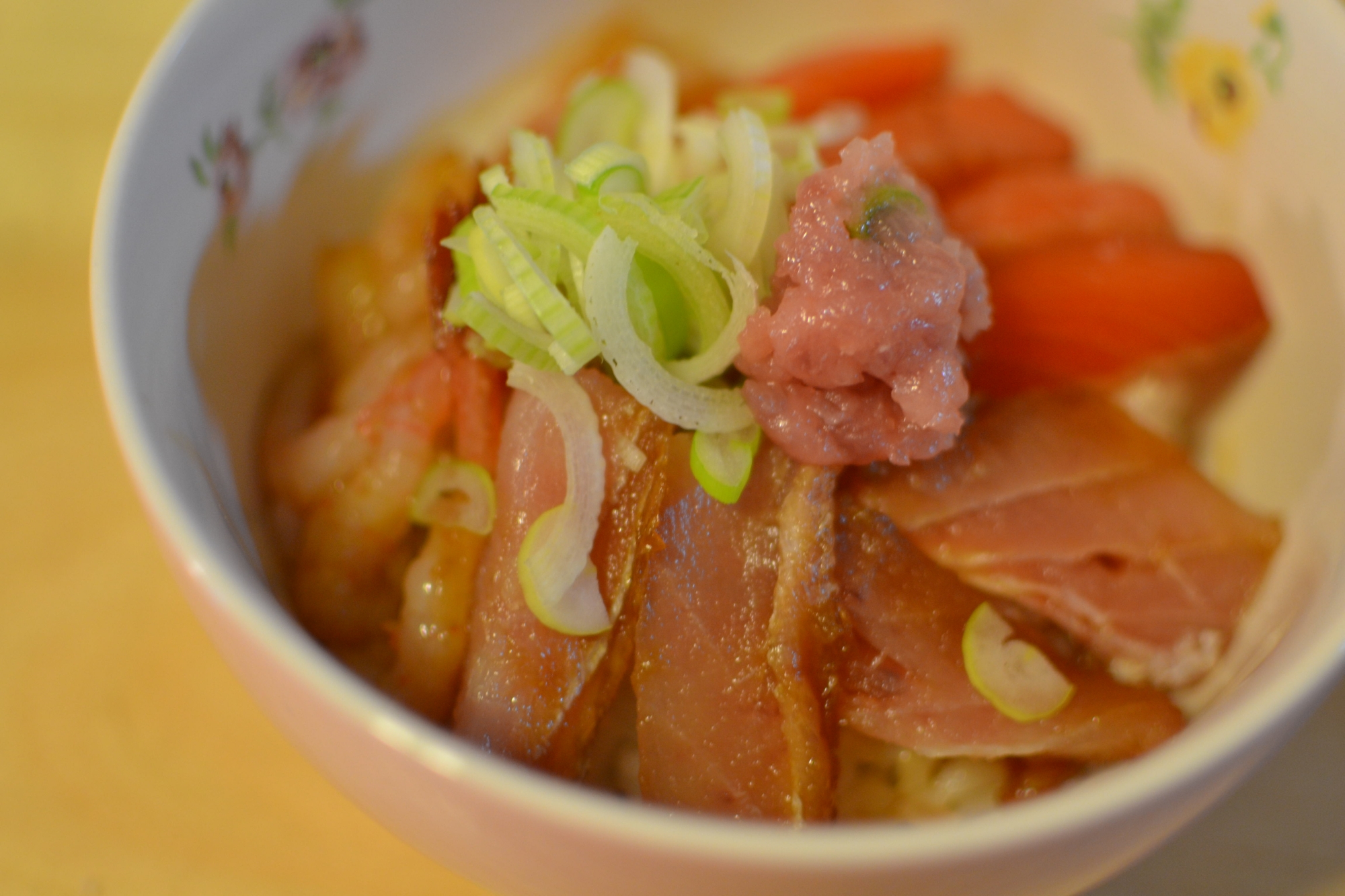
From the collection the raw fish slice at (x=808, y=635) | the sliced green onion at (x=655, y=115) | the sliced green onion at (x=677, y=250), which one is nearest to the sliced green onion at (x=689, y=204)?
the sliced green onion at (x=677, y=250)

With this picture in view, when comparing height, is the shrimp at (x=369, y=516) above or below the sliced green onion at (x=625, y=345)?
below

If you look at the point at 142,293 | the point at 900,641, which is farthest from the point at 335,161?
the point at 900,641

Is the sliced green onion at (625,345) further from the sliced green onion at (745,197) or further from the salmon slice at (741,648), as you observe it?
the sliced green onion at (745,197)

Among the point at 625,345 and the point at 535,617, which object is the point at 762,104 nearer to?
the point at 625,345

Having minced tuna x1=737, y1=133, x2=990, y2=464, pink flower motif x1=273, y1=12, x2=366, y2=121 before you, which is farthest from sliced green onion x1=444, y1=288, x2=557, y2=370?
pink flower motif x1=273, y1=12, x2=366, y2=121

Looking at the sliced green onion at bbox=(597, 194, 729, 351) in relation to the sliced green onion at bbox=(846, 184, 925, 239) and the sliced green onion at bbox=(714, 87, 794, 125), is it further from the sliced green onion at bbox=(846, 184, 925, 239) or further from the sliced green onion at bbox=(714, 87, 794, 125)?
the sliced green onion at bbox=(714, 87, 794, 125)

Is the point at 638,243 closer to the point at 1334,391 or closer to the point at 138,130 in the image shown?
the point at 138,130
